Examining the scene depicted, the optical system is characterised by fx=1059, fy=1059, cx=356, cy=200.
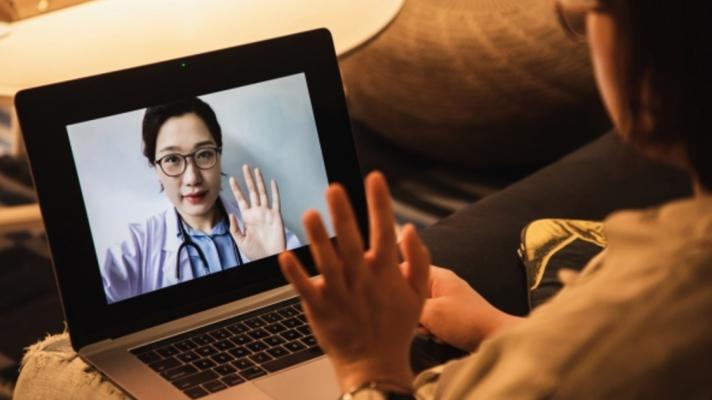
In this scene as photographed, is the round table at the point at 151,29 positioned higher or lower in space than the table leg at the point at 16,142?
higher

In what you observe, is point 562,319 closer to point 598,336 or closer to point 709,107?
point 598,336

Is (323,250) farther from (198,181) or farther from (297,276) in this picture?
(198,181)

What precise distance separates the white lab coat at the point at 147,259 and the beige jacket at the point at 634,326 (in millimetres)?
534

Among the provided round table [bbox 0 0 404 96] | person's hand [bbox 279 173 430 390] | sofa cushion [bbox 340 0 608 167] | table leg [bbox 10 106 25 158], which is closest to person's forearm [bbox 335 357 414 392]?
person's hand [bbox 279 173 430 390]

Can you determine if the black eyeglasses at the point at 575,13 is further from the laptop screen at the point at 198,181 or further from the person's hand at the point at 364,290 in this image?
the laptop screen at the point at 198,181

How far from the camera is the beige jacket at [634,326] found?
64 cm

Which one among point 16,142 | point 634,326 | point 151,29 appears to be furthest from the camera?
point 16,142

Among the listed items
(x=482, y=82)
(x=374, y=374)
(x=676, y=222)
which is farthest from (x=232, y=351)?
(x=482, y=82)

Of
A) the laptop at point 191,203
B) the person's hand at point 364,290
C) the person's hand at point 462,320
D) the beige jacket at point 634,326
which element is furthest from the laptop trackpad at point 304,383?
the beige jacket at point 634,326

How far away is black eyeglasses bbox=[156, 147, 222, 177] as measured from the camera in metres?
1.17

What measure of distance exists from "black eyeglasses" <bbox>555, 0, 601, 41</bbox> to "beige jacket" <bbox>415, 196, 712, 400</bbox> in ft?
0.47

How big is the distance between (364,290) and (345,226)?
6 centimetres

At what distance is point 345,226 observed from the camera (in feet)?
2.54

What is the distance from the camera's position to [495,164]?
2.48 m
